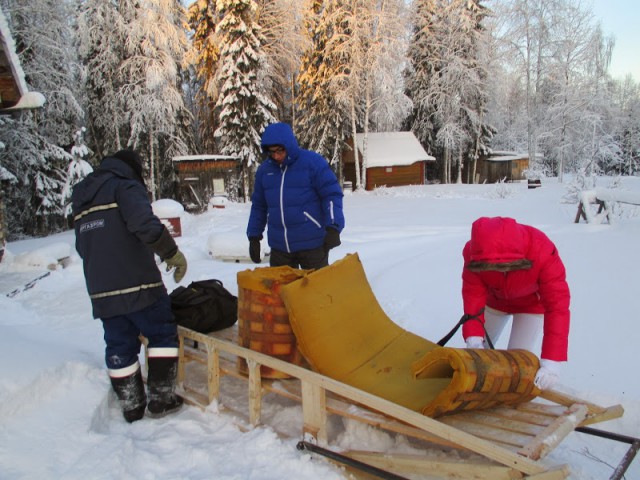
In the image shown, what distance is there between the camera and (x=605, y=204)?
9453 millimetres

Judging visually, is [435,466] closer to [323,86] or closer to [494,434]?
[494,434]

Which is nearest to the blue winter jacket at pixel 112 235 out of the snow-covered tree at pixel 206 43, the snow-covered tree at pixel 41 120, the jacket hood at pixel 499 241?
the jacket hood at pixel 499 241

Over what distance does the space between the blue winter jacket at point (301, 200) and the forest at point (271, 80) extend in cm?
1286

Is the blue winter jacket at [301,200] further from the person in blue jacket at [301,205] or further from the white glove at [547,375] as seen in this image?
the white glove at [547,375]

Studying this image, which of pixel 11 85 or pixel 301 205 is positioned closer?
pixel 301 205

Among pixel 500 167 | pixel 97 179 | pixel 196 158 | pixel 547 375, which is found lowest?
pixel 547 375

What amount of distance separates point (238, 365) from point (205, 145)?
23232 mm

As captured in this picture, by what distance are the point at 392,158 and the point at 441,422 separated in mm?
25655

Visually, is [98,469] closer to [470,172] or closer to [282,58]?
[282,58]

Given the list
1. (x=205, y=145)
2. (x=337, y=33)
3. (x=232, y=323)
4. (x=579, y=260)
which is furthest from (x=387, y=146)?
(x=232, y=323)

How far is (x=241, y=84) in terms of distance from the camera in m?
19.0

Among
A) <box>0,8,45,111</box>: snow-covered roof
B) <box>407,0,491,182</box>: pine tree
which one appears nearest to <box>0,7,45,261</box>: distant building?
<box>0,8,45,111</box>: snow-covered roof

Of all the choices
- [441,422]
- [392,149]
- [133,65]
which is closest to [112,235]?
[441,422]

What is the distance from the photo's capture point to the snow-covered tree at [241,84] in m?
18.7
